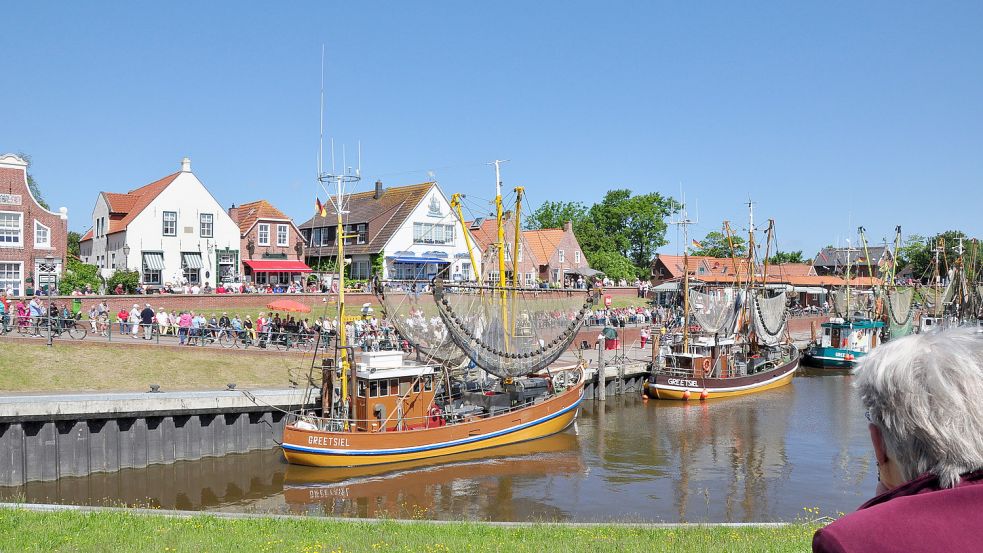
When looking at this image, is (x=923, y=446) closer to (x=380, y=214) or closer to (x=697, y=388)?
(x=697, y=388)

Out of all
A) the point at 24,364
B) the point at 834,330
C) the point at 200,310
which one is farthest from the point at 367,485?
the point at 834,330

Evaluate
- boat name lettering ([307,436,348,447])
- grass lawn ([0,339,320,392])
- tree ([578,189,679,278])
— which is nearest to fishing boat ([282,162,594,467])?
boat name lettering ([307,436,348,447])

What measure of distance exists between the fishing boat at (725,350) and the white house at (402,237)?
→ 21059 mm

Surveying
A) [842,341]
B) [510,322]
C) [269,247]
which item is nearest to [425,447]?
→ [510,322]

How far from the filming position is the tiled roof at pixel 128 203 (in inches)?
2159

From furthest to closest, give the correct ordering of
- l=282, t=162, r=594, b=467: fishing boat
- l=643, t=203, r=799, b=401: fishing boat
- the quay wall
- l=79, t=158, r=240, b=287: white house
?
l=79, t=158, r=240, b=287: white house < l=643, t=203, r=799, b=401: fishing boat < l=282, t=162, r=594, b=467: fishing boat < the quay wall

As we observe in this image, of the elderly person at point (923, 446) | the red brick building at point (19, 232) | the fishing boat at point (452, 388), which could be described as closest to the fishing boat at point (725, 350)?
the fishing boat at point (452, 388)

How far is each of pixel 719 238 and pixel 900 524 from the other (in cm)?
11477

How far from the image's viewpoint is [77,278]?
4862cm

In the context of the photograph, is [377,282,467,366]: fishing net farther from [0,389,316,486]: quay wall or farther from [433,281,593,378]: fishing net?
[0,389,316,486]: quay wall

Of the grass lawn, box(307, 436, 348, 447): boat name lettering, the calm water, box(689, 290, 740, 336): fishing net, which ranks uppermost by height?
box(689, 290, 740, 336): fishing net

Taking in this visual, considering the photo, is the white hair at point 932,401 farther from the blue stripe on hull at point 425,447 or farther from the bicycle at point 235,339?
the bicycle at point 235,339

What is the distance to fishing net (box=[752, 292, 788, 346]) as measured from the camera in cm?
5256

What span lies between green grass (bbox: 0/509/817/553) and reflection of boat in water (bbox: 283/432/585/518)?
7.04m
